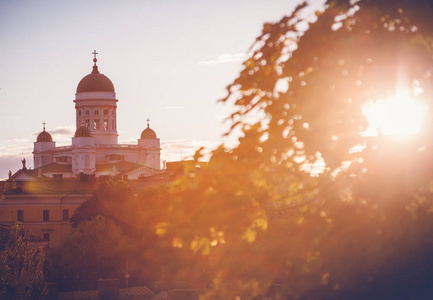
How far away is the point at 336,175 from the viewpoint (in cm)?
747

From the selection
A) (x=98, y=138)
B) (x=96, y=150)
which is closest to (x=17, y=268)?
(x=96, y=150)

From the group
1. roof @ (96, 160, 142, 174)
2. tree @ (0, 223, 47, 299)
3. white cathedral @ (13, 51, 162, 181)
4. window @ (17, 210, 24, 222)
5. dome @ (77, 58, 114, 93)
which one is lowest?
tree @ (0, 223, 47, 299)

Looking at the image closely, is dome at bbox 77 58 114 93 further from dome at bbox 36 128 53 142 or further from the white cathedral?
dome at bbox 36 128 53 142

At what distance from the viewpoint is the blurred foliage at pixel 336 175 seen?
23.8 ft

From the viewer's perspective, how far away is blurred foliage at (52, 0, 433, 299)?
7.27 meters

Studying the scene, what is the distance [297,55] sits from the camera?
25.3ft

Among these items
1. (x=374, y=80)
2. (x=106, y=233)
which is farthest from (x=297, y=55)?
(x=106, y=233)

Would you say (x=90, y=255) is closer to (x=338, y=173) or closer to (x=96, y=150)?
(x=338, y=173)

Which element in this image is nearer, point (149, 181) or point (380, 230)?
point (380, 230)

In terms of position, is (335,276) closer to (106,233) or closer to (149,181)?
(106,233)

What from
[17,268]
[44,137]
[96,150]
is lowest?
[17,268]

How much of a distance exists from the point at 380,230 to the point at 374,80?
1.32m

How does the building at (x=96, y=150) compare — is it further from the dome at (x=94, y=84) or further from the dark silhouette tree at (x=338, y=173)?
the dark silhouette tree at (x=338, y=173)

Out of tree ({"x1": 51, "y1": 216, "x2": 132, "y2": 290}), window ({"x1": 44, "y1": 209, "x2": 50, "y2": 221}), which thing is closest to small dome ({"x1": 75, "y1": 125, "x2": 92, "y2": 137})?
window ({"x1": 44, "y1": 209, "x2": 50, "y2": 221})
